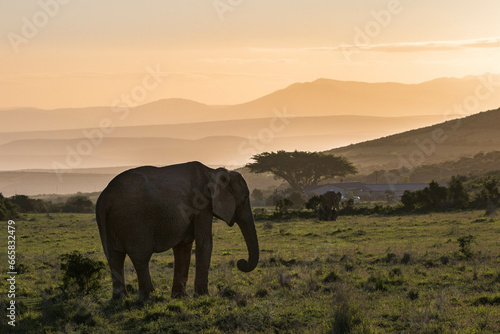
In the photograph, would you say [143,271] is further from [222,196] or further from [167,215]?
[222,196]

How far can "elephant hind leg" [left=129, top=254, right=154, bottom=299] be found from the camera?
648 inches

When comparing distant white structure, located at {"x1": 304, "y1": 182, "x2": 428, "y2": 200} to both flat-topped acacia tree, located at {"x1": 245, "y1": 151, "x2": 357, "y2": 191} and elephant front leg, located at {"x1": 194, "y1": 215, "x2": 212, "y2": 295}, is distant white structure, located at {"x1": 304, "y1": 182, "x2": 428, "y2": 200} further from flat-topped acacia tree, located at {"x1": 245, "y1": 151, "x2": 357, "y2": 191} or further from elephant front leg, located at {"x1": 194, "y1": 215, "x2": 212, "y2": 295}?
elephant front leg, located at {"x1": 194, "y1": 215, "x2": 212, "y2": 295}

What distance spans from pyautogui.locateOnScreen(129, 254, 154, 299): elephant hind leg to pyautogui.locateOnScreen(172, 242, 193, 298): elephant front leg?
2.45 feet

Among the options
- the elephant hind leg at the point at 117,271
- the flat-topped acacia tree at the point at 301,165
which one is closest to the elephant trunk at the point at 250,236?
the elephant hind leg at the point at 117,271

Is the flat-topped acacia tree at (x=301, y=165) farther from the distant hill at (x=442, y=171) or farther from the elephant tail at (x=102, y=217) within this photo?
the elephant tail at (x=102, y=217)

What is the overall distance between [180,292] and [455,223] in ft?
96.6

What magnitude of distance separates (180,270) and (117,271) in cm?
161

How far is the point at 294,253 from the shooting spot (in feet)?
97.1

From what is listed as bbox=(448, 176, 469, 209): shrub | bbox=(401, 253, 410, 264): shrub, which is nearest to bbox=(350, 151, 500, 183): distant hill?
bbox=(448, 176, 469, 209): shrub

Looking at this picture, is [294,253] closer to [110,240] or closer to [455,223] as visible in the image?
[110,240]

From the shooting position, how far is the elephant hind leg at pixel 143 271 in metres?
16.5

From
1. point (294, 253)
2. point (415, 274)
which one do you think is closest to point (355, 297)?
point (415, 274)

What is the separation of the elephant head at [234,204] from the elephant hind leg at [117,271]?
8.12 feet

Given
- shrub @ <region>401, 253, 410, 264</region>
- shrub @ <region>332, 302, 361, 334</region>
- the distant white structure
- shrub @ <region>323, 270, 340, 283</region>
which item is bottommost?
shrub @ <region>332, 302, 361, 334</region>
